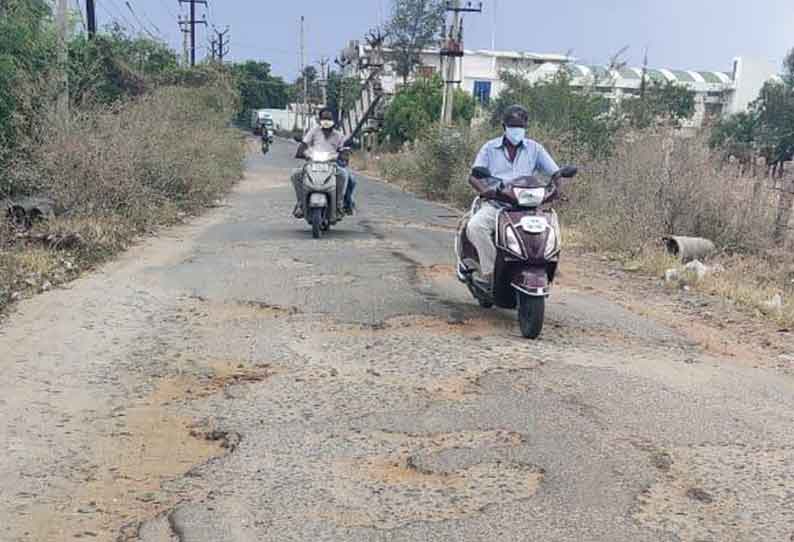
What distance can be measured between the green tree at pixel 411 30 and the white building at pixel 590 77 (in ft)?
3.22

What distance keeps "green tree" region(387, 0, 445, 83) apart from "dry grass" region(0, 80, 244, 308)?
39630 mm

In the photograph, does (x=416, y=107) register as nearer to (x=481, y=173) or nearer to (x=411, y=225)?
(x=411, y=225)

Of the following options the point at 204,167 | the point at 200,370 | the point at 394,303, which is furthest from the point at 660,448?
the point at 204,167

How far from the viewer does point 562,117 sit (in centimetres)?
2180

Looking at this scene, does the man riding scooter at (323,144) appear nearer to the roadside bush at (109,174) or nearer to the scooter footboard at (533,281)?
the roadside bush at (109,174)

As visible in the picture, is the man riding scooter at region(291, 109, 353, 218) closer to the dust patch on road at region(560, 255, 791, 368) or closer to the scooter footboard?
the dust patch on road at region(560, 255, 791, 368)

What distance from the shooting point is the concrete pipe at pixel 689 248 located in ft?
34.6

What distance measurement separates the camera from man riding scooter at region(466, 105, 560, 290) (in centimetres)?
684

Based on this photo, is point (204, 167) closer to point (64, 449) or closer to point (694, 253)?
point (694, 253)

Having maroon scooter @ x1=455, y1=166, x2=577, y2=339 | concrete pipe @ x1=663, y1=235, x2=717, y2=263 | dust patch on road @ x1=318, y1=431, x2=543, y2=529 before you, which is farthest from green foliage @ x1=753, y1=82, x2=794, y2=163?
dust patch on road @ x1=318, y1=431, x2=543, y2=529

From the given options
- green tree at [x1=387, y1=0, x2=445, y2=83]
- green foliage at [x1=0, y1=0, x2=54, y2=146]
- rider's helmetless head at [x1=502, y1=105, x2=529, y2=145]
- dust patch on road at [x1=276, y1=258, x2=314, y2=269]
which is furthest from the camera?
green tree at [x1=387, y1=0, x2=445, y2=83]

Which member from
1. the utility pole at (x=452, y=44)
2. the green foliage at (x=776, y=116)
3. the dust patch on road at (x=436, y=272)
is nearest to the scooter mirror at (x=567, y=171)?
the dust patch on road at (x=436, y=272)

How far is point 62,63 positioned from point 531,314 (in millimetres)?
10327

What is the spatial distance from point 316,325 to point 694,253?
5.84 metres
